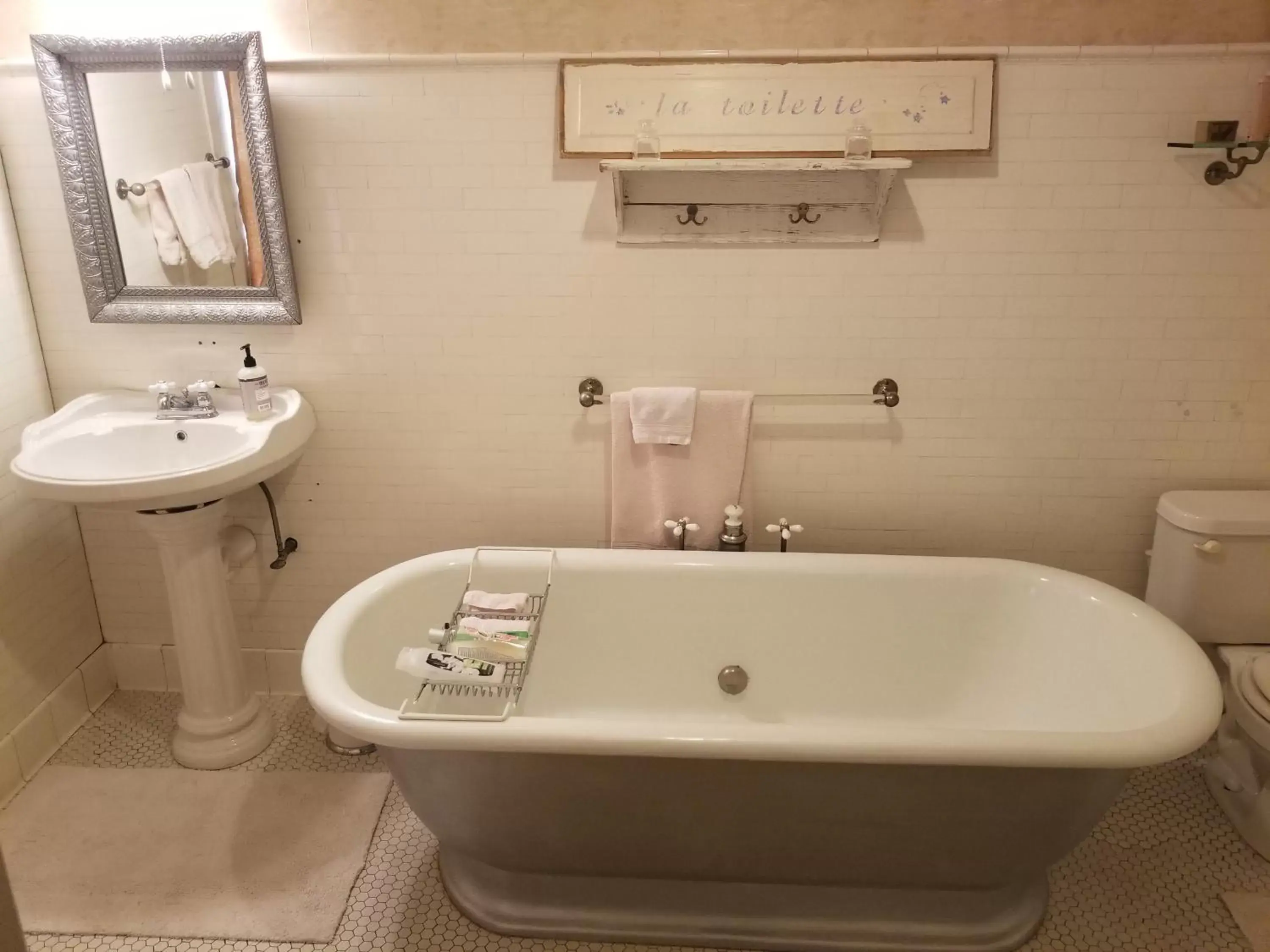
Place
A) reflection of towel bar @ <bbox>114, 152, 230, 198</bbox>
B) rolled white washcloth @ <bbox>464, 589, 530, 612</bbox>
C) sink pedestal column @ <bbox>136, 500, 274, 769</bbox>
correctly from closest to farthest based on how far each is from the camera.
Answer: rolled white washcloth @ <bbox>464, 589, 530, 612</bbox> < reflection of towel bar @ <bbox>114, 152, 230, 198</bbox> < sink pedestal column @ <bbox>136, 500, 274, 769</bbox>

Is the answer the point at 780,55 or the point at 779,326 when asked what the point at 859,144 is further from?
the point at 779,326

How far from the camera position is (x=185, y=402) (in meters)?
2.30

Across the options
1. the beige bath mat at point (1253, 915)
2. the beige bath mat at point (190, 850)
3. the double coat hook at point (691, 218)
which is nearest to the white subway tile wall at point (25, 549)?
the beige bath mat at point (190, 850)

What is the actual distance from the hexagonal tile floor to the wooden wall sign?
5.32 feet

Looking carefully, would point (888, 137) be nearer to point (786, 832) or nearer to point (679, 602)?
point (679, 602)

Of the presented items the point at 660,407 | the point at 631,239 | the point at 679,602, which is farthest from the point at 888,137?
the point at 679,602

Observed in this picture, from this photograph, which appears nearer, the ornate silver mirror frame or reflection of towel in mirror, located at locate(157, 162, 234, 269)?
the ornate silver mirror frame

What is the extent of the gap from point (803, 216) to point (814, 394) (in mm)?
431

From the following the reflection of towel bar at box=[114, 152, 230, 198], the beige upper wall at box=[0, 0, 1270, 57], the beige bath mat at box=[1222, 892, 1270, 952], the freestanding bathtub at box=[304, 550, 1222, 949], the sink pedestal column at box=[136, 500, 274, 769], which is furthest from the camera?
the sink pedestal column at box=[136, 500, 274, 769]

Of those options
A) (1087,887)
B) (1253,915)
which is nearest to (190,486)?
(1087,887)

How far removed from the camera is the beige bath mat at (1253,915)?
1901mm

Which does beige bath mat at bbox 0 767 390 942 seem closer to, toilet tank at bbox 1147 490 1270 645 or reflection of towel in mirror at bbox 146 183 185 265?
reflection of towel in mirror at bbox 146 183 185 265

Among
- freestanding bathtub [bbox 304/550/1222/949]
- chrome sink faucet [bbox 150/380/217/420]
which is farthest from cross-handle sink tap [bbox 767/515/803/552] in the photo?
chrome sink faucet [bbox 150/380/217/420]

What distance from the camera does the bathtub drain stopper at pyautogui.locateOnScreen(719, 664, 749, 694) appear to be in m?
2.32
